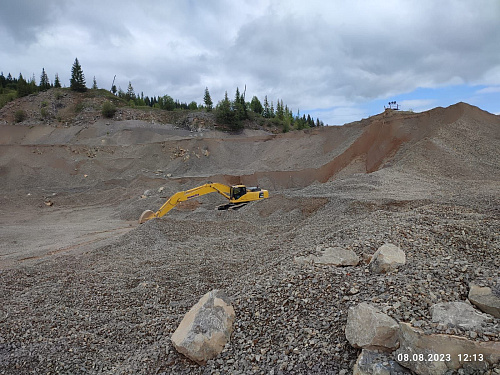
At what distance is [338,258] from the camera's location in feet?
17.2

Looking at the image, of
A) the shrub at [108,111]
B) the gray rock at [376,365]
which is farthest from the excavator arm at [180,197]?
the shrub at [108,111]

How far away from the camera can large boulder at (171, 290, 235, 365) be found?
3.62 meters

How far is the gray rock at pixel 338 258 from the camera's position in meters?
5.12

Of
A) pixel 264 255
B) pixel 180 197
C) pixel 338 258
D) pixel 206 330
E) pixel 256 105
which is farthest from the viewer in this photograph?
pixel 256 105

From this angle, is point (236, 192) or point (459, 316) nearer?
point (459, 316)

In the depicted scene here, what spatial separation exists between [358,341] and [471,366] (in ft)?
2.88

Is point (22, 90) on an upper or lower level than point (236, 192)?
upper

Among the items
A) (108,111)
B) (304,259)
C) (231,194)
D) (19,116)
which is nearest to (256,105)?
(108,111)

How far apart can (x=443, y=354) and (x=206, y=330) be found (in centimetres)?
233

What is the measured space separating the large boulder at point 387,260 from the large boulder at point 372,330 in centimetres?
120

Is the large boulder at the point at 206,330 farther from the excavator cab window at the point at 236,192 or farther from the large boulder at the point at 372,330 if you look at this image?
the excavator cab window at the point at 236,192

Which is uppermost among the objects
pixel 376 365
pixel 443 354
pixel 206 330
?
pixel 443 354

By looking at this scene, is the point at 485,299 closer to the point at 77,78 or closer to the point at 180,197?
the point at 180,197

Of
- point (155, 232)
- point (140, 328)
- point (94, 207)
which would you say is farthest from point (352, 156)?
point (140, 328)
